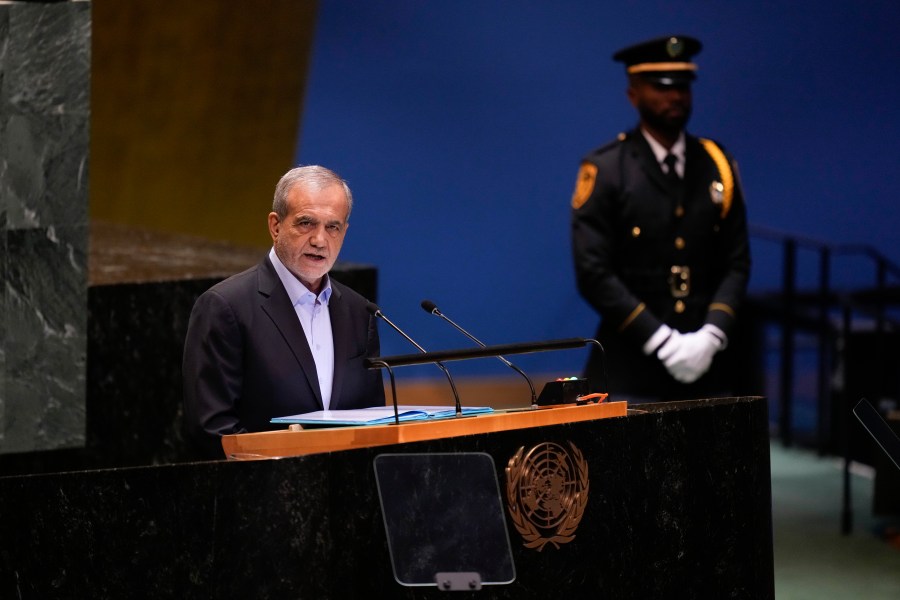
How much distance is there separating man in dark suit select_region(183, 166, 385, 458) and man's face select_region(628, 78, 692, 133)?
191 centimetres

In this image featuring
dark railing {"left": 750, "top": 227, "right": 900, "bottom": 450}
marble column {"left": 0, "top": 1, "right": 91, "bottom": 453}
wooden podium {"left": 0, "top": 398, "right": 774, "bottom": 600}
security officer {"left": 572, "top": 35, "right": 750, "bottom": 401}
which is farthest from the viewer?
dark railing {"left": 750, "top": 227, "right": 900, "bottom": 450}

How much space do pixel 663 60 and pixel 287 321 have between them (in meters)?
2.11

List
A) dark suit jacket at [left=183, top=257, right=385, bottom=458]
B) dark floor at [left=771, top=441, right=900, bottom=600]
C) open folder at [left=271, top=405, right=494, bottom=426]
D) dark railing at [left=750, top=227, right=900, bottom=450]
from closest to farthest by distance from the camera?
open folder at [left=271, top=405, right=494, bottom=426]
dark suit jacket at [left=183, top=257, right=385, bottom=458]
dark floor at [left=771, top=441, right=900, bottom=600]
dark railing at [left=750, top=227, right=900, bottom=450]

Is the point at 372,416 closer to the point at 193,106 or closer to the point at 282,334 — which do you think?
the point at 282,334

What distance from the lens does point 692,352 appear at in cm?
448

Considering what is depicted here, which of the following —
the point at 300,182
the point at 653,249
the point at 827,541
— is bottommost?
the point at 827,541

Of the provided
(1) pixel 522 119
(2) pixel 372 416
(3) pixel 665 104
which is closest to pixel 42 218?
(2) pixel 372 416

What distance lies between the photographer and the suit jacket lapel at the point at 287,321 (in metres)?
2.99

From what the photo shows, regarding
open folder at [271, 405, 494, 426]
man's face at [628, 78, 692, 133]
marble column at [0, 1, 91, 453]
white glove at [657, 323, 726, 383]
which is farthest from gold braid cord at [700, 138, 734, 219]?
open folder at [271, 405, 494, 426]

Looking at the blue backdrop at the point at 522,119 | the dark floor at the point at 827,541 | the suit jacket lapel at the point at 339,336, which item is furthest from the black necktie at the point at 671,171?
the blue backdrop at the point at 522,119

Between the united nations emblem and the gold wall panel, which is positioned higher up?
the gold wall panel

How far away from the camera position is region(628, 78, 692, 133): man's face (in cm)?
470

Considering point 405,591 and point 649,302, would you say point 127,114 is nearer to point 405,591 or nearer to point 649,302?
point 649,302

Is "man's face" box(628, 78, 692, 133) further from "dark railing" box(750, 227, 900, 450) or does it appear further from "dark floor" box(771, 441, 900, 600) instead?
"dark railing" box(750, 227, 900, 450)
